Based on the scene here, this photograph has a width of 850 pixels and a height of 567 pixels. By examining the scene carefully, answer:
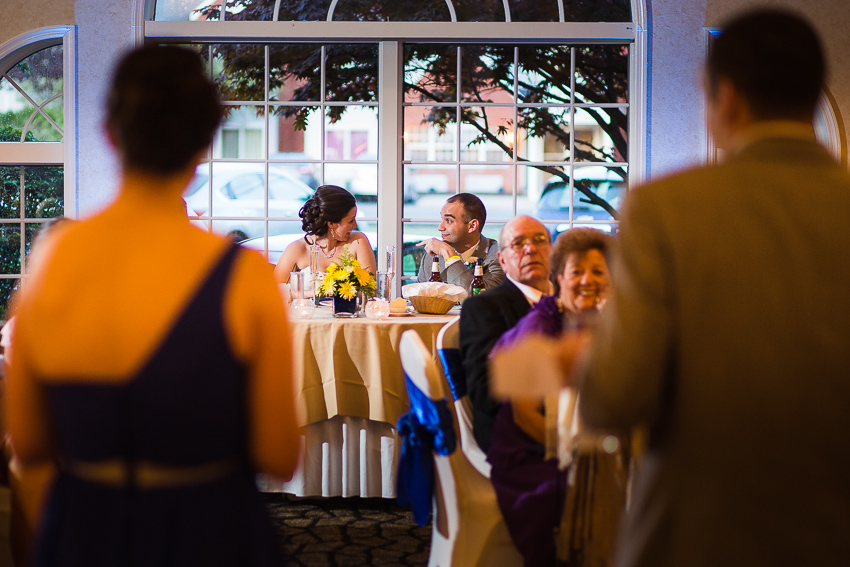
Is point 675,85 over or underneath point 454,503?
over

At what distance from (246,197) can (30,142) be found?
61.1 inches

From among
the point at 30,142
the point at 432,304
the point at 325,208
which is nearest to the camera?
the point at 432,304

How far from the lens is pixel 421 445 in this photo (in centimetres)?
218

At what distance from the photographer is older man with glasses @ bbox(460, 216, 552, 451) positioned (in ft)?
7.30

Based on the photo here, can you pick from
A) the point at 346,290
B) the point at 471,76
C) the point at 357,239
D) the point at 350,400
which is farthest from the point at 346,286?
the point at 471,76

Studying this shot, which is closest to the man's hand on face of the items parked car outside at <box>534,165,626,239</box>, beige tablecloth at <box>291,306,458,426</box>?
beige tablecloth at <box>291,306,458,426</box>

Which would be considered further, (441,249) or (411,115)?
(411,115)

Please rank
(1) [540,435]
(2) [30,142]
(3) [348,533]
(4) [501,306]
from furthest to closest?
(2) [30,142], (3) [348,533], (4) [501,306], (1) [540,435]

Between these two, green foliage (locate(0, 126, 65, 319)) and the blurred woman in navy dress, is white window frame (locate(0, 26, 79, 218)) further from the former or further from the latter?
the blurred woman in navy dress

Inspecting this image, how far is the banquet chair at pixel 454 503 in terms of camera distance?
6.74 feet

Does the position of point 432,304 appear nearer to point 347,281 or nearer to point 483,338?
point 347,281

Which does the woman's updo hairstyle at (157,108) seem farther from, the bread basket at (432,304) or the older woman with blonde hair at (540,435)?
the bread basket at (432,304)

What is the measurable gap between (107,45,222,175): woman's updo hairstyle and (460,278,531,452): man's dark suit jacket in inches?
53.9

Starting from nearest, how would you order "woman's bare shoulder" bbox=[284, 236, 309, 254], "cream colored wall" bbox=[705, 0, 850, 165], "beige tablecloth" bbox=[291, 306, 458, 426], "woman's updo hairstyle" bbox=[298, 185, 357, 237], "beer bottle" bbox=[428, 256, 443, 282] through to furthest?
"beige tablecloth" bbox=[291, 306, 458, 426]
"beer bottle" bbox=[428, 256, 443, 282]
"woman's updo hairstyle" bbox=[298, 185, 357, 237]
"woman's bare shoulder" bbox=[284, 236, 309, 254]
"cream colored wall" bbox=[705, 0, 850, 165]
